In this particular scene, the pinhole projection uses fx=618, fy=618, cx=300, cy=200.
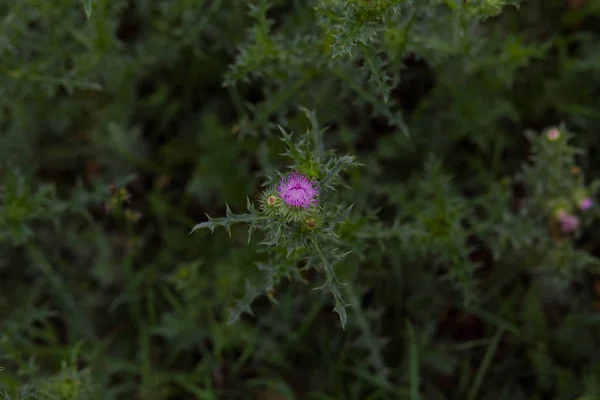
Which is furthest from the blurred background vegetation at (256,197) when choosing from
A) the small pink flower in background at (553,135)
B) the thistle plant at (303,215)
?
the thistle plant at (303,215)

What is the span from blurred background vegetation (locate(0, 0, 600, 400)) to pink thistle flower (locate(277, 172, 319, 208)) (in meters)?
1.03

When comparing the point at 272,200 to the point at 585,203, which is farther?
the point at 585,203

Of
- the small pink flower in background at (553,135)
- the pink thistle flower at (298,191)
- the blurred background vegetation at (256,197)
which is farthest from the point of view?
the blurred background vegetation at (256,197)

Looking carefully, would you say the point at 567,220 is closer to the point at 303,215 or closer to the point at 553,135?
the point at 553,135

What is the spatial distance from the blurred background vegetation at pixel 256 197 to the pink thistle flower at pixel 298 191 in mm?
1031

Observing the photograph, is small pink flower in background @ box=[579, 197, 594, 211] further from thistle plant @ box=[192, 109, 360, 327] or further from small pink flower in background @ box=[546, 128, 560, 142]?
thistle plant @ box=[192, 109, 360, 327]

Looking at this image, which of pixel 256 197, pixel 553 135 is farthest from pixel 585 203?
pixel 256 197

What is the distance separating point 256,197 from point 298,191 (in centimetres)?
191

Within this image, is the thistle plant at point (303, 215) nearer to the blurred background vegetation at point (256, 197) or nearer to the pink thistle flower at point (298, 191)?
the pink thistle flower at point (298, 191)

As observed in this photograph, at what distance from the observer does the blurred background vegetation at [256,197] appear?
374 centimetres

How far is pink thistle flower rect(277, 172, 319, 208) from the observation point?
2.43 metres

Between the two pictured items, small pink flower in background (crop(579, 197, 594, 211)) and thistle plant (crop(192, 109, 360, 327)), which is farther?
small pink flower in background (crop(579, 197, 594, 211))

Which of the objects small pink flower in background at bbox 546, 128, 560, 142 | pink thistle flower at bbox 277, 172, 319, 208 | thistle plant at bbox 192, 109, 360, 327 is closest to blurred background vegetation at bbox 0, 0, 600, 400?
small pink flower in background at bbox 546, 128, 560, 142

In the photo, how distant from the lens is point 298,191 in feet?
8.02
